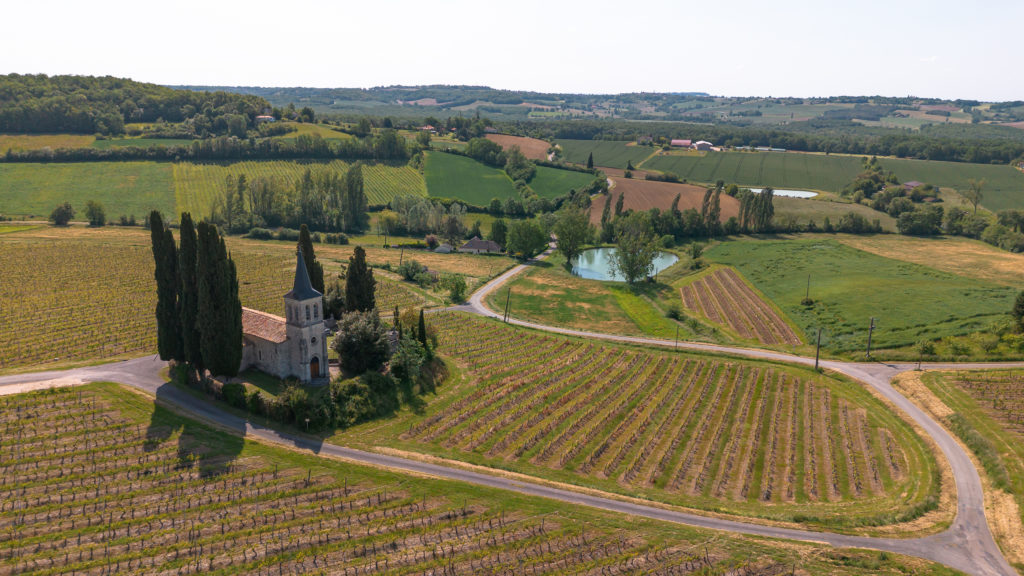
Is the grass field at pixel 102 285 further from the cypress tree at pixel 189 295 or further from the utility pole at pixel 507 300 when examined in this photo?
the cypress tree at pixel 189 295

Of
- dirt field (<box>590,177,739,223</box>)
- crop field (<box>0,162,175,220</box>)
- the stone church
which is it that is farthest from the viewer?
dirt field (<box>590,177,739,223</box>)

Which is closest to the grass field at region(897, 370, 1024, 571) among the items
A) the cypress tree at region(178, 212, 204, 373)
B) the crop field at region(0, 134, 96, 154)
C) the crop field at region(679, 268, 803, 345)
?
the crop field at region(679, 268, 803, 345)

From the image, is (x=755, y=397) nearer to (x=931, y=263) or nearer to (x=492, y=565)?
(x=492, y=565)

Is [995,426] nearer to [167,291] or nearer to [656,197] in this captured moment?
[167,291]

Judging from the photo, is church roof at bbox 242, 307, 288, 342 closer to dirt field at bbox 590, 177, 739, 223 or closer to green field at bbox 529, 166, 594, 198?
dirt field at bbox 590, 177, 739, 223

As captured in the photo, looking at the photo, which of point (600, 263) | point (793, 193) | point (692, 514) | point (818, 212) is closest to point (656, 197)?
point (818, 212)
